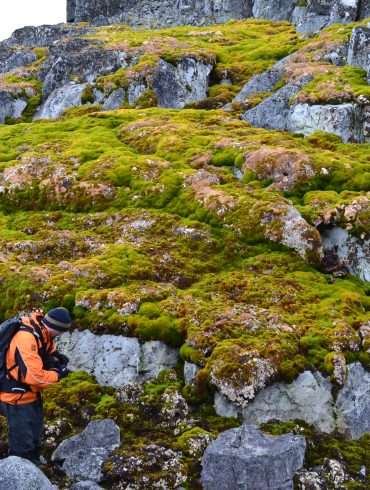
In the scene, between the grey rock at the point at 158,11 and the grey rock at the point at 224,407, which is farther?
the grey rock at the point at 158,11

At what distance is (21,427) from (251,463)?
5502 millimetres

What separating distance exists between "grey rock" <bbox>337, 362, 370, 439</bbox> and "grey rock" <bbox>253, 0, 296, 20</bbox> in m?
77.1

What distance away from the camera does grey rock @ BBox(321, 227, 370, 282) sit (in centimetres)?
2106

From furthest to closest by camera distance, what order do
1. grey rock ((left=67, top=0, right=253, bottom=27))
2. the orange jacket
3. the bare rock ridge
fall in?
grey rock ((left=67, top=0, right=253, bottom=27)) → the bare rock ridge → the orange jacket

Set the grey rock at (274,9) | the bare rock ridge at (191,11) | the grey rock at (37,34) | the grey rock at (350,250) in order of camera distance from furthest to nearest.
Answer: the grey rock at (37,34)
the grey rock at (274,9)
the bare rock ridge at (191,11)
the grey rock at (350,250)

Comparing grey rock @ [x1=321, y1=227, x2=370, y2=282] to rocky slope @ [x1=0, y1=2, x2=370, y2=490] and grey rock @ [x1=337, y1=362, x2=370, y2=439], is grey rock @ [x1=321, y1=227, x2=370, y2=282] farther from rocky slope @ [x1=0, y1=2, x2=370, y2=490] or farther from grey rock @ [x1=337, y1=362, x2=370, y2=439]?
grey rock @ [x1=337, y1=362, x2=370, y2=439]

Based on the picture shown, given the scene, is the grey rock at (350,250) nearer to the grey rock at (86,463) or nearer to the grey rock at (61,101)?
the grey rock at (86,463)

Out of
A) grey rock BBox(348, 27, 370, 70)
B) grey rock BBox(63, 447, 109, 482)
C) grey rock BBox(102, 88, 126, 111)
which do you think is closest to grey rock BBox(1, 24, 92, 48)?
grey rock BBox(102, 88, 126, 111)

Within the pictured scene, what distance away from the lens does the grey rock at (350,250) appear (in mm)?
21062

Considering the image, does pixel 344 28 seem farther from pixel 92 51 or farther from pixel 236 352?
pixel 236 352

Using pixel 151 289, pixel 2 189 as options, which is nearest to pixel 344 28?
pixel 2 189

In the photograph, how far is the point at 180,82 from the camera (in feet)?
159

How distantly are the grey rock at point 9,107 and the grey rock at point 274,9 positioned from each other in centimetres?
4940

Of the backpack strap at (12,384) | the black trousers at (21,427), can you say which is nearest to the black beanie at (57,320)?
the backpack strap at (12,384)
